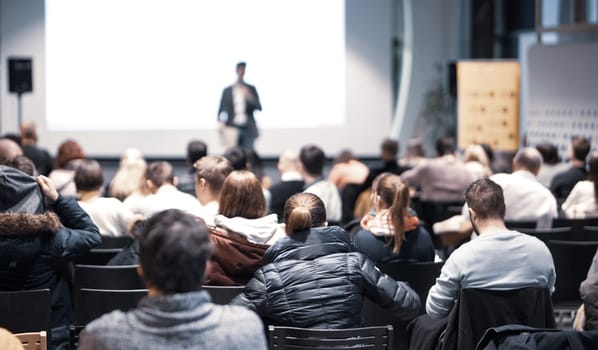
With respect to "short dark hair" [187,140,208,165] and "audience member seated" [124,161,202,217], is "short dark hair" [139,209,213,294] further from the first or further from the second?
"short dark hair" [187,140,208,165]

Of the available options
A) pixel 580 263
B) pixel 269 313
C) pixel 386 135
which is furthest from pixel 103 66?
pixel 269 313

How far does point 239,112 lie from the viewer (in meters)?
11.2

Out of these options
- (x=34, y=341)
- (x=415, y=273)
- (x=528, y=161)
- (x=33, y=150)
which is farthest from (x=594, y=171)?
(x=33, y=150)

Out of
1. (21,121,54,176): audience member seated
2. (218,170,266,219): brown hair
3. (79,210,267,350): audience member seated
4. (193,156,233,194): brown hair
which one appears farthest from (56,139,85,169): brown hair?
→ (79,210,267,350): audience member seated

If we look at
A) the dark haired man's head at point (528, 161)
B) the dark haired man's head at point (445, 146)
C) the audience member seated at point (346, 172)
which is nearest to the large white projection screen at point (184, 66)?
the audience member seated at point (346, 172)

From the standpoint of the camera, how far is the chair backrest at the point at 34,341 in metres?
3.13

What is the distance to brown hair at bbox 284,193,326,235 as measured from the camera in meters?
3.69

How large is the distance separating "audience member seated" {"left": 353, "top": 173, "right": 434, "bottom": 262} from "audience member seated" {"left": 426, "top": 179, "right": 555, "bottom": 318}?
2.88ft

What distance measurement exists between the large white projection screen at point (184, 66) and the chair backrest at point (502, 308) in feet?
27.6

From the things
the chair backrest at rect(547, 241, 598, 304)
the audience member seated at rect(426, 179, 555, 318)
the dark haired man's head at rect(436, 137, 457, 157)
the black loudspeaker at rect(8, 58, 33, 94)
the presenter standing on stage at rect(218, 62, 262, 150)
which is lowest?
the chair backrest at rect(547, 241, 598, 304)

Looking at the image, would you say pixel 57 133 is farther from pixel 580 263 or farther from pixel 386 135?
pixel 580 263

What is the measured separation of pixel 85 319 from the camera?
410cm

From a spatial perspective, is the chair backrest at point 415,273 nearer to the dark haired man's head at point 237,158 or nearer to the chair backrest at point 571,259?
the chair backrest at point 571,259

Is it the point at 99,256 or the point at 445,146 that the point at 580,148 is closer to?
the point at 445,146
